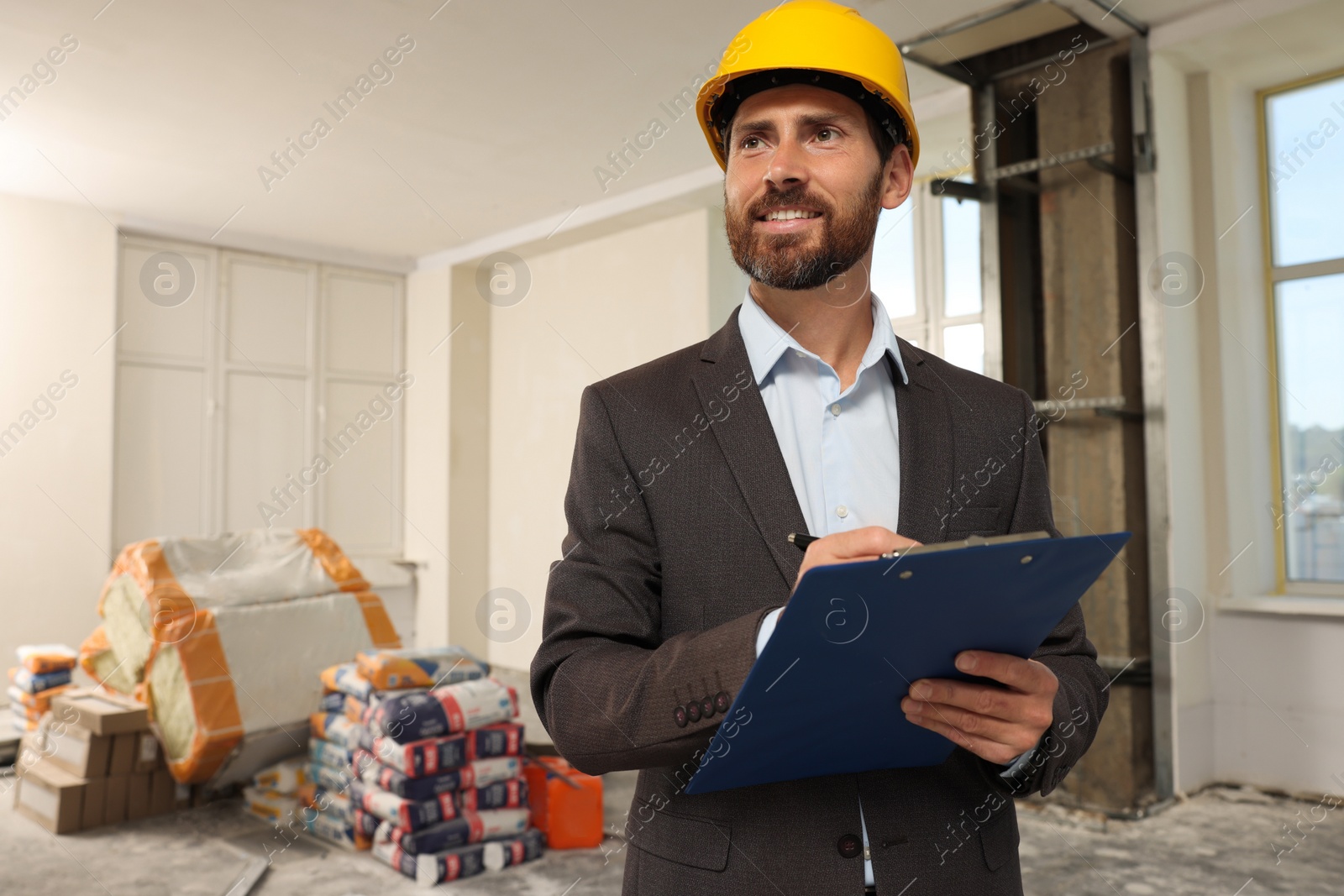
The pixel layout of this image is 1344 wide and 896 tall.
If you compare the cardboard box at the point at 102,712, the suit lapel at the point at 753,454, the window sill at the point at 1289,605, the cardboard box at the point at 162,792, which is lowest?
the cardboard box at the point at 162,792

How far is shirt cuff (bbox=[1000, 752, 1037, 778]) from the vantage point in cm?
99

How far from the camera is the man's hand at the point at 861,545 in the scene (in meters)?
0.77

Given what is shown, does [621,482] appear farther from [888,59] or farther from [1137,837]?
[1137,837]

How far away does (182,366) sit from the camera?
718 centimetres

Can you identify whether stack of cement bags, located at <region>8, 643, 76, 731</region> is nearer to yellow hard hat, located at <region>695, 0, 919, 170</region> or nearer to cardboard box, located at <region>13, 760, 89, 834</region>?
cardboard box, located at <region>13, 760, 89, 834</region>

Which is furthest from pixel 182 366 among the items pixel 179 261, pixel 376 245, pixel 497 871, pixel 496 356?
pixel 497 871

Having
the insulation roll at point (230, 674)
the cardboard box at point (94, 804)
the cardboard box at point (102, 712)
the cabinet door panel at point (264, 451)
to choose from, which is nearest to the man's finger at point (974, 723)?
the insulation roll at point (230, 674)

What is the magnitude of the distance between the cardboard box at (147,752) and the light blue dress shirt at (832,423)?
3.59 m

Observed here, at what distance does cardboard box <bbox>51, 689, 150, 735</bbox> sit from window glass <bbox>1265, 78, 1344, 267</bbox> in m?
5.01

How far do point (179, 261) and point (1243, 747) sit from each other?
7.03 m

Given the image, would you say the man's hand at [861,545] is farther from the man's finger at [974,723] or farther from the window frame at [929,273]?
the window frame at [929,273]

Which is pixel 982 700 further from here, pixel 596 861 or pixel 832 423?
pixel 596 861

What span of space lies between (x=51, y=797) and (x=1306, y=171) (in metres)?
5.61

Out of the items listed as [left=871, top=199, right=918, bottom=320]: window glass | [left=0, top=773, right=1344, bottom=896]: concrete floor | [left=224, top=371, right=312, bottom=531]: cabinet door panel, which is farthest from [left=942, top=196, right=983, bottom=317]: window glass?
[left=224, top=371, right=312, bottom=531]: cabinet door panel
